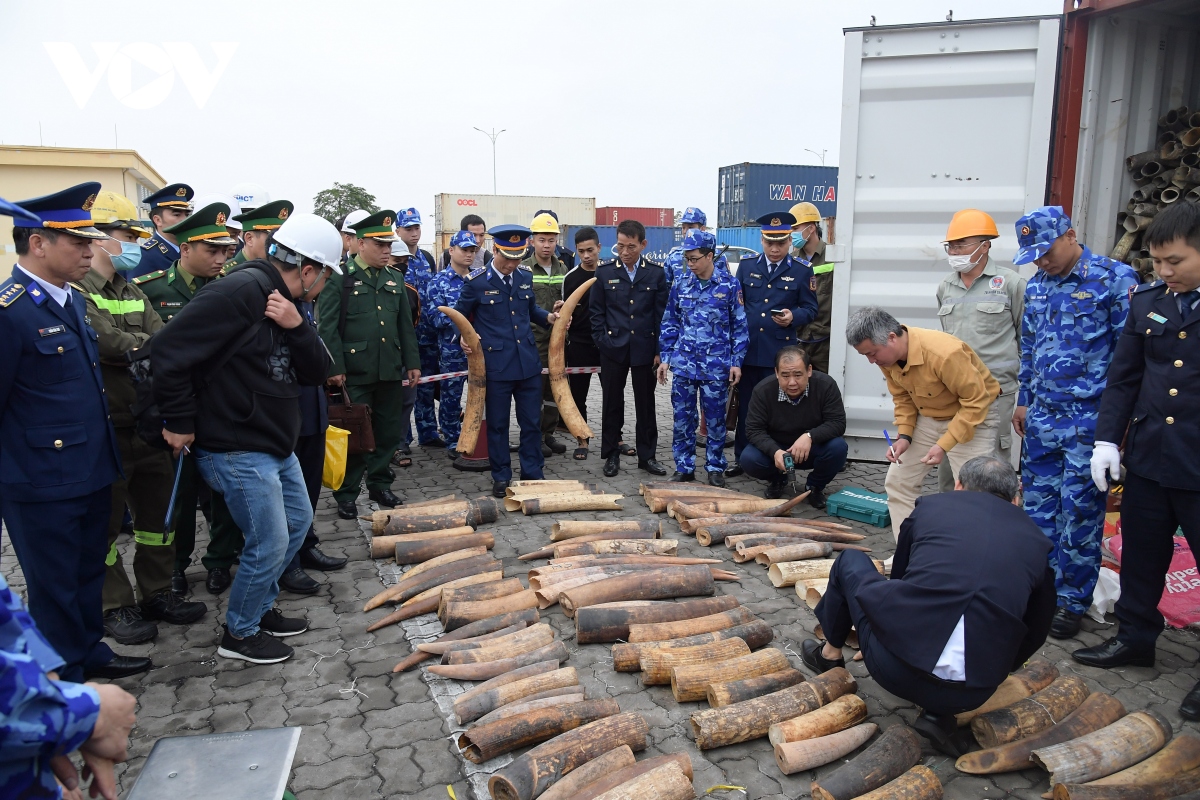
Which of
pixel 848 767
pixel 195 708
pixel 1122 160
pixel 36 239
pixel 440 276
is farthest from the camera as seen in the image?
pixel 440 276

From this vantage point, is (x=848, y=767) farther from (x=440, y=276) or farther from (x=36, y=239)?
(x=440, y=276)

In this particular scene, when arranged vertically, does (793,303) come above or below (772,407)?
above

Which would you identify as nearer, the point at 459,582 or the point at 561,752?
the point at 561,752

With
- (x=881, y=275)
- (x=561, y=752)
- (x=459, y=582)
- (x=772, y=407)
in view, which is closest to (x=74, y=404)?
(x=459, y=582)

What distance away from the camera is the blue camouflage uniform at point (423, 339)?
7641 millimetres

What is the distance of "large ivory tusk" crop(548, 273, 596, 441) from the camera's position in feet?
22.9

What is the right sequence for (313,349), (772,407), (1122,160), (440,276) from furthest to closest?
(440,276) → (772,407) → (1122,160) → (313,349)

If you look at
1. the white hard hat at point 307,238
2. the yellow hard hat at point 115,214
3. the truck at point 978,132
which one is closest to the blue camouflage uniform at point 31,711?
the white hard hat at point 307,238

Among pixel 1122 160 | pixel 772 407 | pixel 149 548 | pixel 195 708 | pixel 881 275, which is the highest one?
pixel 1122 160

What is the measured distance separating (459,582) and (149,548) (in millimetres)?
1607

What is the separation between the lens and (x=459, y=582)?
434cm

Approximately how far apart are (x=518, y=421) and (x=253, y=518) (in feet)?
9.64

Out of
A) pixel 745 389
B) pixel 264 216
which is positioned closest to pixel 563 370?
pixel 745 389

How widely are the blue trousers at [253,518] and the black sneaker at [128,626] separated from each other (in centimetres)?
56
